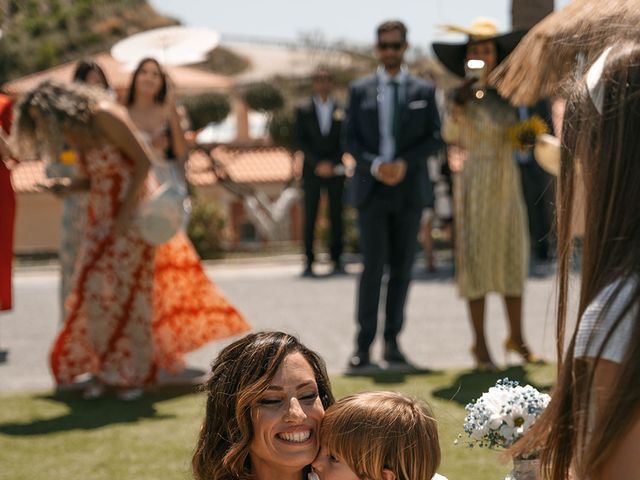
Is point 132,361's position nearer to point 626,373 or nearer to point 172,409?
point 172,409

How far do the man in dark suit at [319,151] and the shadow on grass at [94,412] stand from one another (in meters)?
6.34

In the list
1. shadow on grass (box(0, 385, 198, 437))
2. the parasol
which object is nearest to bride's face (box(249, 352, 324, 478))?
the parasol

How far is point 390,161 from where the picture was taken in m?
7.09

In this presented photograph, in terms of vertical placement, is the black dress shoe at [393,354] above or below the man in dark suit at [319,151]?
below

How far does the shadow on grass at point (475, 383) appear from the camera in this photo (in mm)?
5949

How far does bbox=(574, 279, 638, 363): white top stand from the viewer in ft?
5.62

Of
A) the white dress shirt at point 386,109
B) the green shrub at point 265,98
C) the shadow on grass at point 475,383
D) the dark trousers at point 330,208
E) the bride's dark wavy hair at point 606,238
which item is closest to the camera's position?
the bride's dark wavy hair at point 606,238

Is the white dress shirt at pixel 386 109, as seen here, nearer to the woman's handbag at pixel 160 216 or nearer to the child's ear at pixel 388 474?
the woman's handbag at pixel 160 216

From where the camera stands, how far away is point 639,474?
68.0 inches

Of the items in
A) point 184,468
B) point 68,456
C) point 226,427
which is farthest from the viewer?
point 68,456

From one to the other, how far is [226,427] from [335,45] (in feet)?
72.6

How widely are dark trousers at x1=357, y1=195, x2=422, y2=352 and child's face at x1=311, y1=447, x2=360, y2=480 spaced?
4.06 m

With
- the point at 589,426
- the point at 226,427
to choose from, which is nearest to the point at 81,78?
the point at 226,427

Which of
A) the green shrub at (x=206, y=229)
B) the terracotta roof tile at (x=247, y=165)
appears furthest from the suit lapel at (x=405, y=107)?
the terracotta roof tile at (x=247, y=165)
